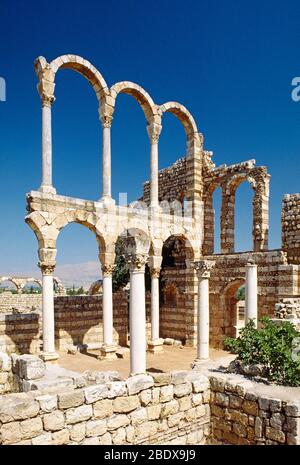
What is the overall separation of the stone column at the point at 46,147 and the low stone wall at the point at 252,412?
8956mm

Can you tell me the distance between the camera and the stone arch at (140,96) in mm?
15133

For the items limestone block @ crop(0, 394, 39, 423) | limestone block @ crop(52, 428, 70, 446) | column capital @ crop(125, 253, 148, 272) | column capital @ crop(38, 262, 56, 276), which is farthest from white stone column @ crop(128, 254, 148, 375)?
column capital @ crop(38, 262, 56, 276)

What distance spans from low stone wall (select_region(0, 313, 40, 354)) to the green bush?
9.45 m

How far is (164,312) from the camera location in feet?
65.4

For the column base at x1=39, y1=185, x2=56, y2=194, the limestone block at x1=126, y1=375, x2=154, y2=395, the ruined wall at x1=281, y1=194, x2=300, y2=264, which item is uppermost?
the column base at x1=39, y1=185, x2=56, y2=194

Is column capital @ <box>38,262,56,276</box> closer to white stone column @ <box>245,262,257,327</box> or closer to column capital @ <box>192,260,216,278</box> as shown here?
column capital @ <box>192,260,216,278</box>

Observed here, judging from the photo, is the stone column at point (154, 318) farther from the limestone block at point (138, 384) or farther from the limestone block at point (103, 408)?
the limestone block at point (103, 408)

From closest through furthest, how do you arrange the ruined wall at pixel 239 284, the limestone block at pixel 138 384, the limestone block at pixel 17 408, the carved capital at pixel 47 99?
the limestone block at pixel 17 408 < the limestone block at pixel 138 384 < the carved capital at pixel 47 99 < the ruined wall at pixel 239 284

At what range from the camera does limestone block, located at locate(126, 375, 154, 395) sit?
5.60m

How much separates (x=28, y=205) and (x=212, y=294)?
9.50m

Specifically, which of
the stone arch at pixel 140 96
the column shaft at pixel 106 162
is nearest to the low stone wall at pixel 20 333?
the column shaft at pixel 106 162

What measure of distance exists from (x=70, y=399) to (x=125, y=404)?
0.89 metres
